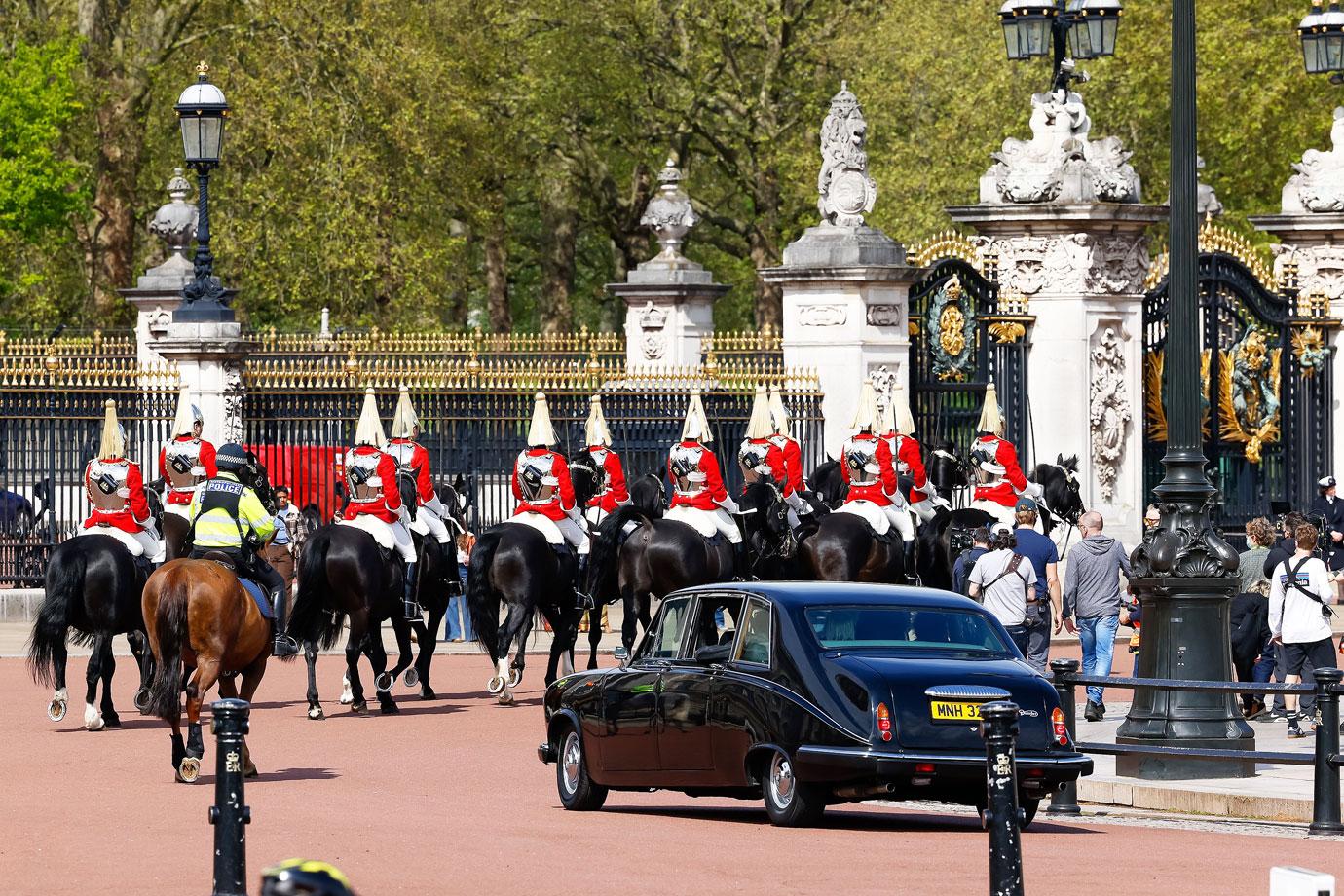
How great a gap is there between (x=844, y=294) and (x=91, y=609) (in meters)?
10.5

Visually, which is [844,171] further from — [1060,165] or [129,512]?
[129,512]

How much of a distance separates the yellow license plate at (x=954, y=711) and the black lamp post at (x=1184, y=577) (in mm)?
2672

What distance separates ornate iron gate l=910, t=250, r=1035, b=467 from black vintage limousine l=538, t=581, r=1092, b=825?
544 inches

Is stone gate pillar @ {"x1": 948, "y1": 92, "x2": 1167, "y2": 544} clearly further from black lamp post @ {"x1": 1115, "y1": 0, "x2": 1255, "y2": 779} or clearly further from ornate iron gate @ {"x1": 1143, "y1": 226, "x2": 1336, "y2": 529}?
black lamp post @ {"x1": 1115, "y1": 0, "x2": 1255, "y2": 779}

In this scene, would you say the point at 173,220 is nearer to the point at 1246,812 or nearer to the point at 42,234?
the point at 42,234

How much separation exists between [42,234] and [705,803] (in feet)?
116

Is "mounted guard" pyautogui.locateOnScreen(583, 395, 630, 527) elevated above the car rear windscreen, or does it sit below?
above

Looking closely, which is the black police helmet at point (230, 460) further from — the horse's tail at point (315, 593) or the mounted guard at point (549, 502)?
the mounted guard at point (549, 502)

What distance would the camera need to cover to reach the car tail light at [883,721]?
42.0 ft

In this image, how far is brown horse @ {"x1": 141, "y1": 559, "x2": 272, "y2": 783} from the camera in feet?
50.7

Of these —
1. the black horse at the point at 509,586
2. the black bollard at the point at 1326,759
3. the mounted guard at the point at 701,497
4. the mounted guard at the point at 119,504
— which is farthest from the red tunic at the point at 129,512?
the black bollard at the point at 1326,759

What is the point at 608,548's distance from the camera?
2119cm

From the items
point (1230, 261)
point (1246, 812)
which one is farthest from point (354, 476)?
point (1230, 261)

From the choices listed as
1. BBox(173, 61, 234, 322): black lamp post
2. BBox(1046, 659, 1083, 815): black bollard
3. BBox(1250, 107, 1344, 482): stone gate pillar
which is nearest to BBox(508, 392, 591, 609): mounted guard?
BBox(173, 61, 234, 322): black lamp post
